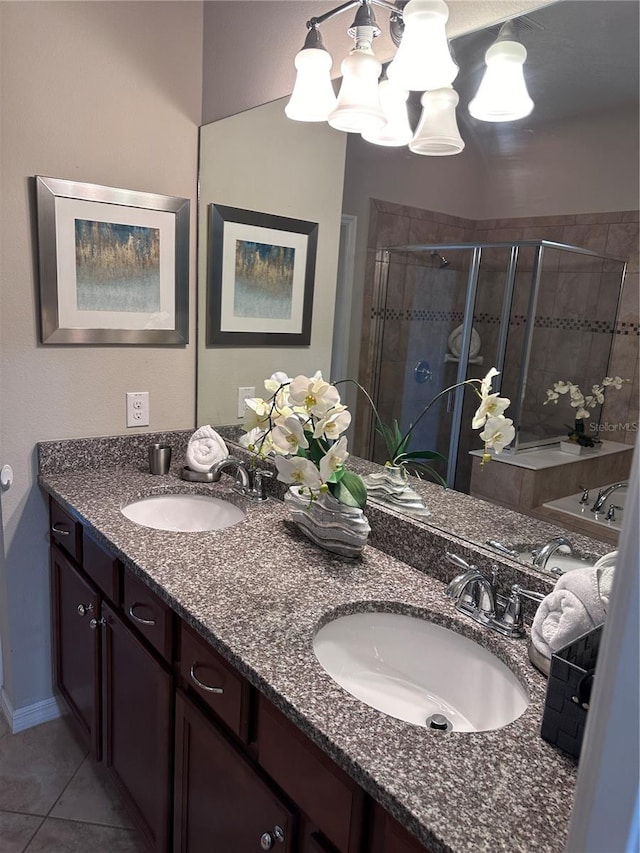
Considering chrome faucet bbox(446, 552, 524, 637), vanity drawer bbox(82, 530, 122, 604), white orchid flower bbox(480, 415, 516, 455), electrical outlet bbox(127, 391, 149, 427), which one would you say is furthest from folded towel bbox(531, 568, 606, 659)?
electrical outlet bbox(127, 391, 149, 427)

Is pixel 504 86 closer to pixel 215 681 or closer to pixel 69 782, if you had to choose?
pixel 215 681

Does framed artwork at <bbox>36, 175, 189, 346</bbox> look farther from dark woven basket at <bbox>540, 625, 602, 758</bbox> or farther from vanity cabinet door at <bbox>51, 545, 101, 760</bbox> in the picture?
dark woven basket at <bbox>540, 625, 602, 758</bbox>

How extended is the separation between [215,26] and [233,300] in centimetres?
88

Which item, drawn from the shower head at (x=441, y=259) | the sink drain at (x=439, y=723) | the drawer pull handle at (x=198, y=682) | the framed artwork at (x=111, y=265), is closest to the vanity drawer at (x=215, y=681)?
the drawer pull handle at (x=198, y=682)

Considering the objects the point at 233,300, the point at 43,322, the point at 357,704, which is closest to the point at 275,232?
the point at 233,300

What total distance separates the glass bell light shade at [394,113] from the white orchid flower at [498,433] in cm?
73

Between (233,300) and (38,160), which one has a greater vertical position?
(38,160)

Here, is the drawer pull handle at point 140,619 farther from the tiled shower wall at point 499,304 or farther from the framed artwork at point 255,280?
the framed artwork at point 255,280

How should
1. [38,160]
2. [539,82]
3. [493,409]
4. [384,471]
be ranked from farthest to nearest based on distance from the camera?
[38,160] < [384,471] < [493,409] < [539,82]

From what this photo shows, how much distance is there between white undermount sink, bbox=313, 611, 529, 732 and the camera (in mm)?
1130

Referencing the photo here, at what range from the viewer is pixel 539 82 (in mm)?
1223

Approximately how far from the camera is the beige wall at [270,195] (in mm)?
1875

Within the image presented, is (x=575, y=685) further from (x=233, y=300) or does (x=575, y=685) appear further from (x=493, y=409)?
(x=233, y=300)

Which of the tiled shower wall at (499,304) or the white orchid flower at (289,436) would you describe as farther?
the white orchid flower at (289,436)
